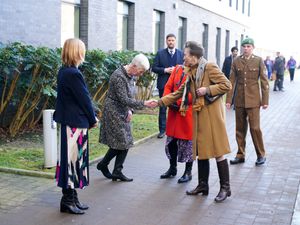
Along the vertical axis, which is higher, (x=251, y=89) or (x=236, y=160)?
(x=251, y=89)

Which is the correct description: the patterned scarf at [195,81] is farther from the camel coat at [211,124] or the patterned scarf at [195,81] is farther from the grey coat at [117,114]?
the grey coat at [117,114]

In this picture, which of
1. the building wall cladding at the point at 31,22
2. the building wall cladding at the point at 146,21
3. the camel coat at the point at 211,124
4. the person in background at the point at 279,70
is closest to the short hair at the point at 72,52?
the camel coat at the point at 211,124

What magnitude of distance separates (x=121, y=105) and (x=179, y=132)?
0.84 m

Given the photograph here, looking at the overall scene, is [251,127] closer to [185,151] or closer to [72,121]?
[185,151]

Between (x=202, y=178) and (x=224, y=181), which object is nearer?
(x=224, y=181)

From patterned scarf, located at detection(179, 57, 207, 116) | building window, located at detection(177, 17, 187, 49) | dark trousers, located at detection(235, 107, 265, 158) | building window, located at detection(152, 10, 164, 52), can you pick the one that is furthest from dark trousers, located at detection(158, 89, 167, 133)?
building window, located at detection(177, 17, 187, 49)

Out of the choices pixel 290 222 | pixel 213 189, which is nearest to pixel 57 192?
pixel 213 189

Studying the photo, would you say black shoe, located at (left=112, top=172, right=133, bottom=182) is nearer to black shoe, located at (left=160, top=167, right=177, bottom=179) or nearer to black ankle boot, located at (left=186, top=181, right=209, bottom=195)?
black shoe, located at (left=160, top=167, right=177, bottom=179)

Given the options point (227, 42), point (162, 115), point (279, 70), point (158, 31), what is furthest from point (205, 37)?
point (162, 115)

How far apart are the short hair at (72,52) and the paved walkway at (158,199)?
1637mm

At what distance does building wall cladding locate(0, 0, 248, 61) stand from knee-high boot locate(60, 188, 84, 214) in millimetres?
5765

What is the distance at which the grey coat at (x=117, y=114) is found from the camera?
258 inches

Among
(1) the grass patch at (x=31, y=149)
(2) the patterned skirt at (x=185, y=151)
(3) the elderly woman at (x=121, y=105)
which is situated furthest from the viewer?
(1) the grass patch at (x=31, y=149)

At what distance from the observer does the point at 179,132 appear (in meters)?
6.79
